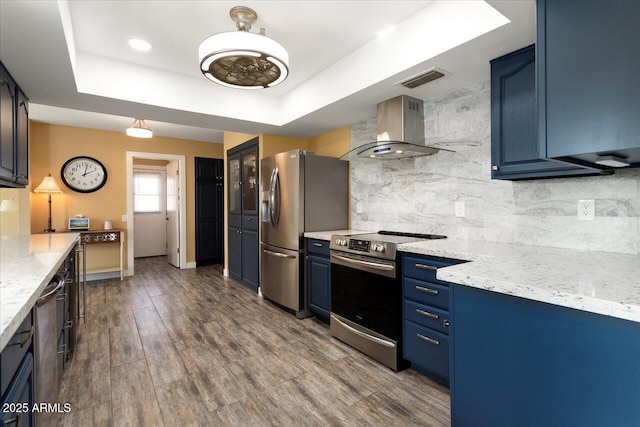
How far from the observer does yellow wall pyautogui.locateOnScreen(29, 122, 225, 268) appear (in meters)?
4.84

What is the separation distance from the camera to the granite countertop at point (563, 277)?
2.94 feet

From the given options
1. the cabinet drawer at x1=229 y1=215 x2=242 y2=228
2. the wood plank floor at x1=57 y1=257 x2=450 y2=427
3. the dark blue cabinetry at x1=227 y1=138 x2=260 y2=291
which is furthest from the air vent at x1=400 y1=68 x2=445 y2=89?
the cabinet drawer at x1=229 y1=215 x2=242 y2=228

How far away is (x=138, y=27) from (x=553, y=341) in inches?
119

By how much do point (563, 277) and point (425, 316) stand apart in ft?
3.53

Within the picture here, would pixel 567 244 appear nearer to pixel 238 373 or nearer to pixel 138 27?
pixel 238 373

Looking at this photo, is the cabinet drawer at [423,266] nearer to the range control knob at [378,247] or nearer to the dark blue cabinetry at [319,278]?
the range control knob at [378,247]

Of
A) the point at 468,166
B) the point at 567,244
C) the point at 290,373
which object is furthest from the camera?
the point at 468,166

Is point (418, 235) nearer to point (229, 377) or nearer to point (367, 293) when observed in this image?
point (367, 293)

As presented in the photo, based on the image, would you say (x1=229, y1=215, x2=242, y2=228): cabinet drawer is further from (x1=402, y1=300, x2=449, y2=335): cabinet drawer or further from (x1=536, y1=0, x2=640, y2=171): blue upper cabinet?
(x1=536, y1=0, x2=640, y2=171): blue upper cabinet

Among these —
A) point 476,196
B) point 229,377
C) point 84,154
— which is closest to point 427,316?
point 476,196

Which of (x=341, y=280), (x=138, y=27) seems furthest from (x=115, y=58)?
(x=341, y=280)

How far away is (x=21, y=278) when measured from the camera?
4.03ft

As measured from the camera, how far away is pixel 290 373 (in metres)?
2.28

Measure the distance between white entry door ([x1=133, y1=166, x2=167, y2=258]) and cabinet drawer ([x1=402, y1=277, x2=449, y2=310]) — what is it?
6873mm
